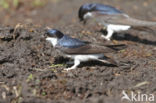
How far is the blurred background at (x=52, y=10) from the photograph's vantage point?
9545 mm

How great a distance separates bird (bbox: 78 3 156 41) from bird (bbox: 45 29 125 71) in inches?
77.7

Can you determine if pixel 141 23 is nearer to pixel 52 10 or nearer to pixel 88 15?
pixel 88 15

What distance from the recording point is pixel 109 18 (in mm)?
7148

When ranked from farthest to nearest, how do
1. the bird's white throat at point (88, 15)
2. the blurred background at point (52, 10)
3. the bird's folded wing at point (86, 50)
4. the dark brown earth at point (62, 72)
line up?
the blurred background at point (52, 10) → the bird's white throat at point (88, 15) → the bird's folded wing at point (86, 50) → the dark brown earth at point (62, 72)

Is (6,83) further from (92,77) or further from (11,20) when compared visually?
(11,20)

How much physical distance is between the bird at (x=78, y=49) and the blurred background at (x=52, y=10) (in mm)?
4189

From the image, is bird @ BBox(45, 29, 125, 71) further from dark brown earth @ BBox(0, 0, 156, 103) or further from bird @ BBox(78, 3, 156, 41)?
bird @ BBox(78, 3, 156, 41)

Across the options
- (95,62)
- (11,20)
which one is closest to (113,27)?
(95,62)

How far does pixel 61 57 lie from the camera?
216 inches

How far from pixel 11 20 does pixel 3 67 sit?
5.07 m

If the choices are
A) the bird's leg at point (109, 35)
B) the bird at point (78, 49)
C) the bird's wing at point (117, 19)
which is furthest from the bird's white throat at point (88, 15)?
the bird at point (78, 49)

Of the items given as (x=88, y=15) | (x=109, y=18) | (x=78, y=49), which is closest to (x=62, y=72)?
(x=78, y=49)

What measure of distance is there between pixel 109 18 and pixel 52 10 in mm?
3349

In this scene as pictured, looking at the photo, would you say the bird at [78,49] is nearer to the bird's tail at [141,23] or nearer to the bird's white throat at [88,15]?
the bird's tail at [141,23]
